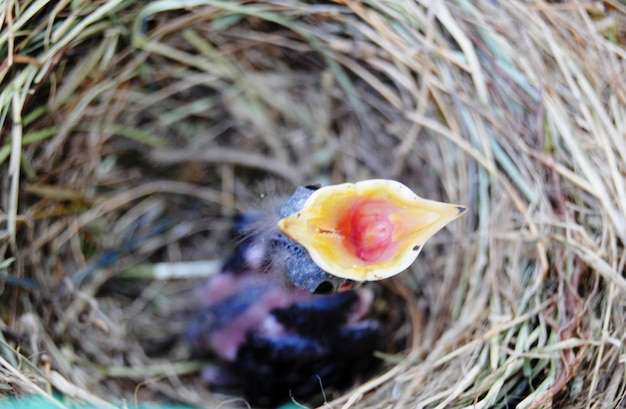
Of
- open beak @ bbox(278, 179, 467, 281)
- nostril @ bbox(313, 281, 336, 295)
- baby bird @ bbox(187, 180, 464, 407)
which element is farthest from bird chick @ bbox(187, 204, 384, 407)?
open beak @ bbox(278, 179, 467, 281)

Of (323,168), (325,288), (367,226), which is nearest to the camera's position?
(367,226)

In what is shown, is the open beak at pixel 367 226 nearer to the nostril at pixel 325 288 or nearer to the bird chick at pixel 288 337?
the nostril at pixel 325 288

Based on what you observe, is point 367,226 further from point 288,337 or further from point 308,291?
point 288,337

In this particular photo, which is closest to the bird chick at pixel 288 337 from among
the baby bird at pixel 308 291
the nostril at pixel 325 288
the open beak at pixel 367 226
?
the baby bird at pixel 308 291

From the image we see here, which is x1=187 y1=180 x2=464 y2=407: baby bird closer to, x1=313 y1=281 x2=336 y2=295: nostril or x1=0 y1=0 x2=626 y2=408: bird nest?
x1=313 y1=281 x2=336 y2=295: nostril

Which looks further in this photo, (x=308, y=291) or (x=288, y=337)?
(x=288, y=337)

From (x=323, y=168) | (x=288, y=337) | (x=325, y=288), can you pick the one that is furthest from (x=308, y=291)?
(x=323, y=168)
